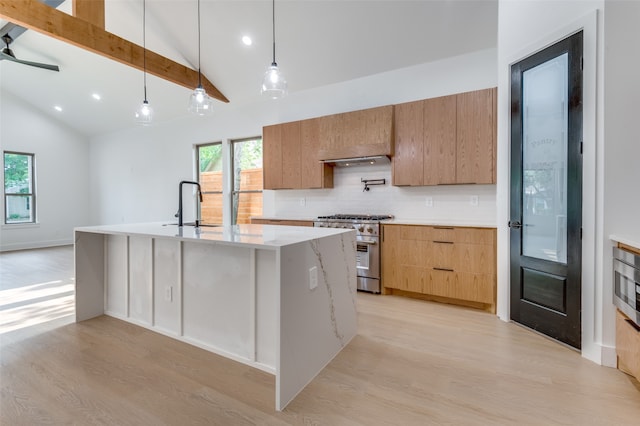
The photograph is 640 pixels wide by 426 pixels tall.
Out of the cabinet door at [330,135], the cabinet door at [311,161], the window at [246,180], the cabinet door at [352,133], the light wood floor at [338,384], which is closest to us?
the light wood floor at [338,384]

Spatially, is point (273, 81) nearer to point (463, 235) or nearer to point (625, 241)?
point (463, 235)

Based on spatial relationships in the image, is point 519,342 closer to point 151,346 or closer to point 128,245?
point 151,346

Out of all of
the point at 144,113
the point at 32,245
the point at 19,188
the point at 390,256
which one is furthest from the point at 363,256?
the point at 19,188

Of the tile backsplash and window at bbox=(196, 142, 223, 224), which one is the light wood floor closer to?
the tile backsplash

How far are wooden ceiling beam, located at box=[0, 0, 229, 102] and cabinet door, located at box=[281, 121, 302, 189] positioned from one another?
2.03 meters

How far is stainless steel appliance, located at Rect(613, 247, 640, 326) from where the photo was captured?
1.80m

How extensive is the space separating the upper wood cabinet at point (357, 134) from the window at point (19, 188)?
7.62m

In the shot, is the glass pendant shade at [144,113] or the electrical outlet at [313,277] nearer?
the electrical outlet at [313,277]

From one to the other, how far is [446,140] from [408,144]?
439 mm

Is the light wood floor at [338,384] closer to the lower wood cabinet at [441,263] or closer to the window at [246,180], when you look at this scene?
the lower wood cabinet at [441,263]

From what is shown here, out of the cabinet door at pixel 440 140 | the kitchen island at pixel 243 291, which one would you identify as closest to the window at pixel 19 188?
the kitchen island at pixel 243 291

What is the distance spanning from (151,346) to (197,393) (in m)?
0.83

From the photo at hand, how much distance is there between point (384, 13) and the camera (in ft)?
11.2

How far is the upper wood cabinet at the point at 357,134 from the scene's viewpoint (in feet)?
12.5
